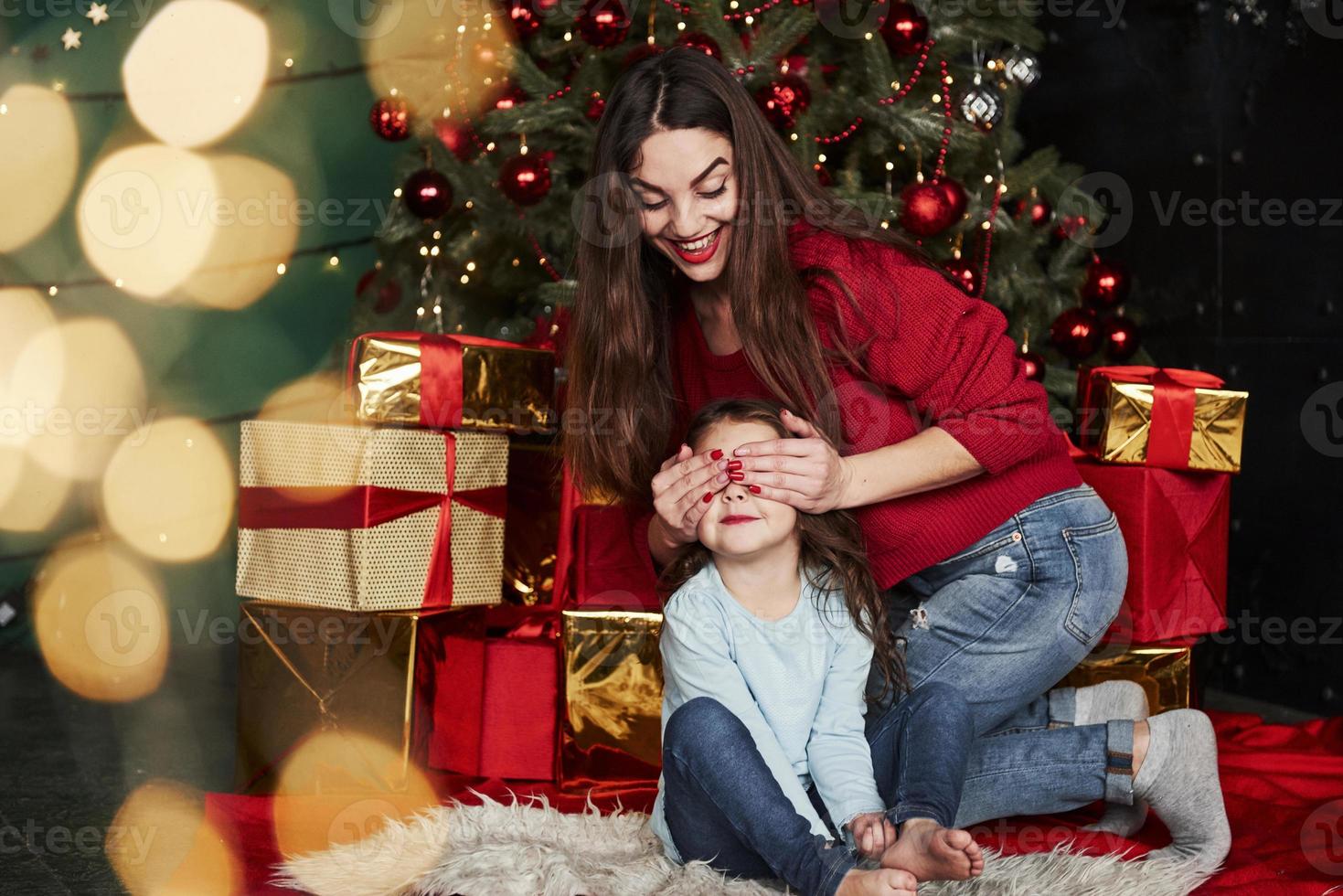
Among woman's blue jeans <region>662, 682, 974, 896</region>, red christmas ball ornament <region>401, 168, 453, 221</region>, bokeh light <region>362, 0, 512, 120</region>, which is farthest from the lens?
bokeh light <region>362, 0, 512, 120</region>

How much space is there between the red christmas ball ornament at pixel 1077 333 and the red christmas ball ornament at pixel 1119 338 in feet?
0.27

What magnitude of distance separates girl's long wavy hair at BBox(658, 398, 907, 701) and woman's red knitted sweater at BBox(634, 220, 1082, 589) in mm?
68

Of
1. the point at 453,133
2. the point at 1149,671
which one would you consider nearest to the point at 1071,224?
the point at 1149,671

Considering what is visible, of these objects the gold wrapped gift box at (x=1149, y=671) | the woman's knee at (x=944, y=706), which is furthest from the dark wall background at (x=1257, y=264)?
the woman's knee at (x=944, y=706)

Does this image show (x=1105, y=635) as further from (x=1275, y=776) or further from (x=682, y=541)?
(x=682, y=541)

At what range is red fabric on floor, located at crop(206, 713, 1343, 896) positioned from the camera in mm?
1873

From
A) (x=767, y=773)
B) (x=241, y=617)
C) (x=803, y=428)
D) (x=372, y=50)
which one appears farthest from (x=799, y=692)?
(x=372, y=50)

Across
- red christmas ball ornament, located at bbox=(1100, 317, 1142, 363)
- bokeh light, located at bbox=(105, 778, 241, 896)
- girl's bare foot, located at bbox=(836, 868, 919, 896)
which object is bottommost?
bokeh light, located at bbox=(105, 778, 241, 896)

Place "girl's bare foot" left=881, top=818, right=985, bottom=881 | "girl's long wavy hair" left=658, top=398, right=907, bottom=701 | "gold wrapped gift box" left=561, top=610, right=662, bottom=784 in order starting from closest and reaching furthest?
"girl's bare foot" left=881, top=818, right=985, bottom=881, "girl's long wavy hair" left=658, top=398, right=907, bottom=701, "gold wrapped gift box" left=561, top=610, right=662, bottom=784

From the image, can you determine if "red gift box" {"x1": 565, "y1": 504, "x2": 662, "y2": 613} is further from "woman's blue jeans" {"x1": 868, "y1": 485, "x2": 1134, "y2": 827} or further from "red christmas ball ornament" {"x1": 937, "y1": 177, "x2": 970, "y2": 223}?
"red christmas ball ornament" {"x1": 937, "y1": 177, "x2": 970, "y2": 223}

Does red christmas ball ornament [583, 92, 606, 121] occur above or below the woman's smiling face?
above

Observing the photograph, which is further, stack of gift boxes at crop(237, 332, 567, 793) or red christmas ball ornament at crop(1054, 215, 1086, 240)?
red christmas ball ornament at crop(1054, 215, 1086, 240)

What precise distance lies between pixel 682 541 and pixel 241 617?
909mm

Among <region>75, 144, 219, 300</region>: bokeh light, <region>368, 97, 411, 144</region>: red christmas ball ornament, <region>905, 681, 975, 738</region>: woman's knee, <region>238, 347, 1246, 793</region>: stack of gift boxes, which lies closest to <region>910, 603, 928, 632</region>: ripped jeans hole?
<region>905, 681, 975, 738</region>: woman's knee
